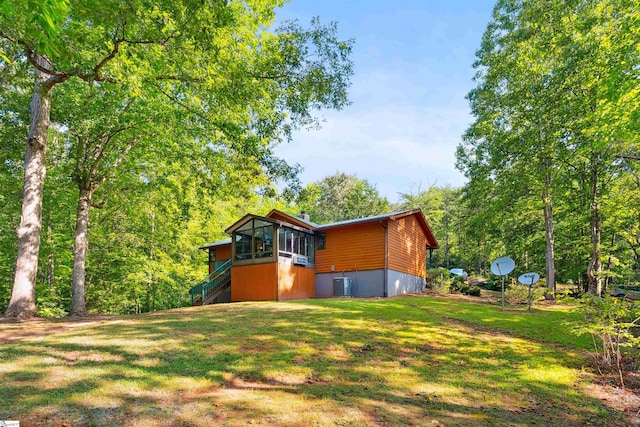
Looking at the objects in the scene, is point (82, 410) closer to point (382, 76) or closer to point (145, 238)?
point (382, 76)

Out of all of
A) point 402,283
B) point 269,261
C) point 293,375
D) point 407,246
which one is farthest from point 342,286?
point 293,375

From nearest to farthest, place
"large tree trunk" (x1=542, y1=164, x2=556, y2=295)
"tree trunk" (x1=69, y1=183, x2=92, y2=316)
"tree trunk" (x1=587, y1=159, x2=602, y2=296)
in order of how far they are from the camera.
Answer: "tree trunk" (x1=69, y1=183, x2=92, y2=316), "tree trunk" (x1=587, y1=159, x2=602, y2=296), "large tree trunk" (x1=542, y1=164, x2=556, y2=295)

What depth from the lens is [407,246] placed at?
19281 mm

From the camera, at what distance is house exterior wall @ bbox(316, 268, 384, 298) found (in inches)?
661

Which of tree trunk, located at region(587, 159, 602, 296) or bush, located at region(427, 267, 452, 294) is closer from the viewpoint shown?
tree trunk, located at region(587, 159, 602, 296)

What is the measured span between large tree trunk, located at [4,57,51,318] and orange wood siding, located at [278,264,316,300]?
9.31 meters

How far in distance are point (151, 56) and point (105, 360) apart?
20.7ft

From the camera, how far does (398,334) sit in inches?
301

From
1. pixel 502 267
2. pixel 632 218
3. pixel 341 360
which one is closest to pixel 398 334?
pixel 341 360

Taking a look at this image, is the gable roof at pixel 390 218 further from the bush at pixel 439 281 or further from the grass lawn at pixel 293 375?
the grass lawn at pixel 293 375

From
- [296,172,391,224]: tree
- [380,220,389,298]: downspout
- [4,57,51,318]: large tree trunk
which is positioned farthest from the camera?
[296,172,391,224]: tree

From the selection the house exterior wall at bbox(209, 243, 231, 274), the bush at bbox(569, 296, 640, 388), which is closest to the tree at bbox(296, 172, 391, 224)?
the house exterior wall at bbox(209, 243, 231, 274)

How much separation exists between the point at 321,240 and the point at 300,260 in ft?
5.97

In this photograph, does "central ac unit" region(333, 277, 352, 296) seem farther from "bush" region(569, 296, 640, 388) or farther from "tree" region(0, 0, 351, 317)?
"bush" region(569, 296, 640, 388)
